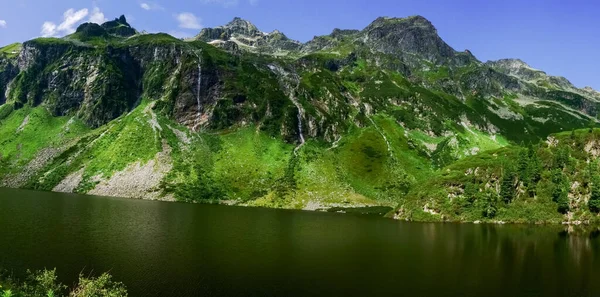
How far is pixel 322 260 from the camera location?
273 feet

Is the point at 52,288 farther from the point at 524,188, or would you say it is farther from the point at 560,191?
the point at 560,191

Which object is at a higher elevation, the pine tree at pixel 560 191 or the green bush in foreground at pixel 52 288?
the pine tree at pixel 560 191

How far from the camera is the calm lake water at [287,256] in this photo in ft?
211

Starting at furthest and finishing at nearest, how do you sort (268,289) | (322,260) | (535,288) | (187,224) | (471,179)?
(471,179) → (187,224) → (322,260) → (535,288) → (268,289)

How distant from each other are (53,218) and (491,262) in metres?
112

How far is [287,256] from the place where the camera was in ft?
276

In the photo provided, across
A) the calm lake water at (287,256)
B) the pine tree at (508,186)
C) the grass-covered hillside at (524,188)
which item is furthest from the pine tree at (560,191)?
the calm lake water at (287,256)

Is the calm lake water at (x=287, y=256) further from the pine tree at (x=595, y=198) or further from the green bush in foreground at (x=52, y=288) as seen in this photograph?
the pine tree at (x=595, y=198)

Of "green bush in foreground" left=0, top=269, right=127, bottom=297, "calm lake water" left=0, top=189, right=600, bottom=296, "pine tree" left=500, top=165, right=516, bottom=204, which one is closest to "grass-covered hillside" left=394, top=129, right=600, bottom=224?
"pine tree" left=500, top=165, right=516, bottom=204

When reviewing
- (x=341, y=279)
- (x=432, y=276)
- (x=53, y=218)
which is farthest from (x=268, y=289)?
(x=53, y=218)

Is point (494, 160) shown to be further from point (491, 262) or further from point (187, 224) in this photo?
point (187, 224)

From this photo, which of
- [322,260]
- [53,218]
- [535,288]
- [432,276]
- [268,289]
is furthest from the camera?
[53,218]

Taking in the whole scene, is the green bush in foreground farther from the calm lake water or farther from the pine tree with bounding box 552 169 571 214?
the pine tree with bounding box 552 169 571 214

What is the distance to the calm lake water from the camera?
211ft
